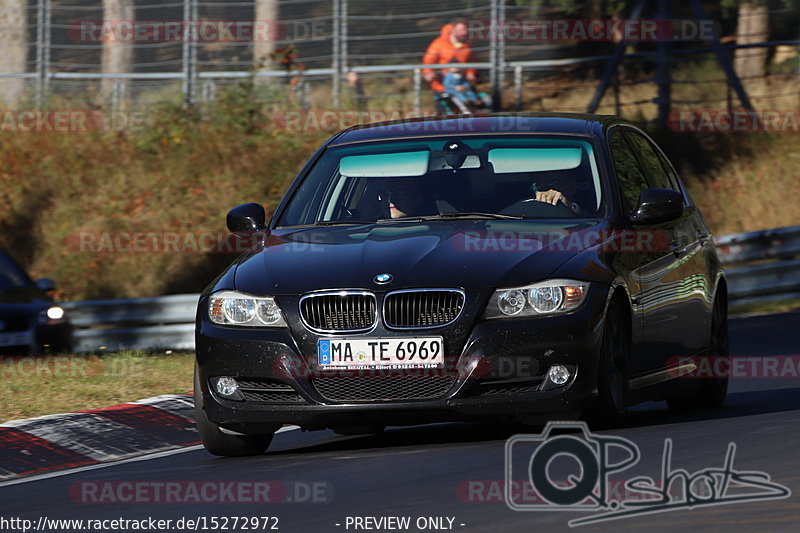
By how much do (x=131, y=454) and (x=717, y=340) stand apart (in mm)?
3658

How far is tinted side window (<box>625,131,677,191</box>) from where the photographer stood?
995 cm

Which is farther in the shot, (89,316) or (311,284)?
(89,316)

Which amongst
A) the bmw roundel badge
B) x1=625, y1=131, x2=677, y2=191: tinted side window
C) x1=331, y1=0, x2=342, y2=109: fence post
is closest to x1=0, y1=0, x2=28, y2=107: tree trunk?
x1=331, y1=0, x2=342, y2=109: fence post

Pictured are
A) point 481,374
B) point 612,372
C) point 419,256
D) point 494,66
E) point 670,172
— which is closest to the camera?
point 481,374

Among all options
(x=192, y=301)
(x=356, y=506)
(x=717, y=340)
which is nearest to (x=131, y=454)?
(x=356, y=506)

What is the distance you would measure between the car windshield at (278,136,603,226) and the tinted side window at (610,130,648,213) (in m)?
0.19

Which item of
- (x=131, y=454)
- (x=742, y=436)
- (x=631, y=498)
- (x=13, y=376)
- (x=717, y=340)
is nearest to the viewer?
(x=631, y=498)

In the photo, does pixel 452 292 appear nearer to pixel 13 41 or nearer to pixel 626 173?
pixel 626 173

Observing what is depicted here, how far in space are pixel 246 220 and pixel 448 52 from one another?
51.4ft

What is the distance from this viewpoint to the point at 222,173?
25.5 metres

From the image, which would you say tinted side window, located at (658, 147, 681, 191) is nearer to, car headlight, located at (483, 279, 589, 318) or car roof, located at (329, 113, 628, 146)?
car roof, located at (329, 113, 628, 146)

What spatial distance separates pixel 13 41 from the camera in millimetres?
25094

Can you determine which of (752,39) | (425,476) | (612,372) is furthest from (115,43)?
(425,476)

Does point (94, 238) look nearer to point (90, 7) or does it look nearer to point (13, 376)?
point (90, 7)
